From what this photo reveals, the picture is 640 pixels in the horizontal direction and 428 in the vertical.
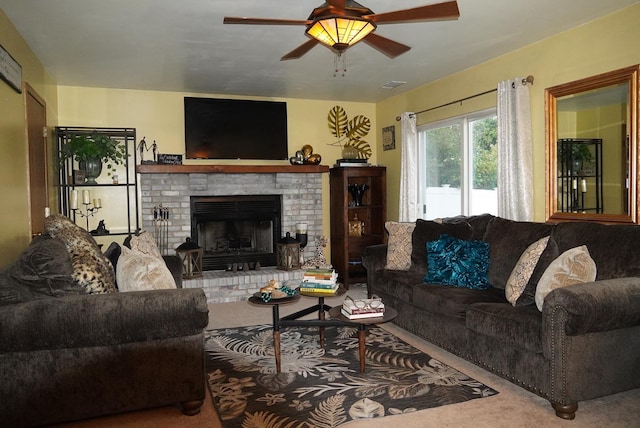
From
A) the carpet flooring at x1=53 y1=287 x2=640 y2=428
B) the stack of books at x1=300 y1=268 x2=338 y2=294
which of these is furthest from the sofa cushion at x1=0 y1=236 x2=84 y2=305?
the stack of books at x1=300 y1=268 x2=338 y2=294

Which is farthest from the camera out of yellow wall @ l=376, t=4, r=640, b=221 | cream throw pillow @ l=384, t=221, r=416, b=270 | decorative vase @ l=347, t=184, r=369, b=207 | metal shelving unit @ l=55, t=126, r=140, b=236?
decorative vase @ l=347, t=184, r=369, b=207

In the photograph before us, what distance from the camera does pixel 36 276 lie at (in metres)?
2.48

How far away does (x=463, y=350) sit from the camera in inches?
134

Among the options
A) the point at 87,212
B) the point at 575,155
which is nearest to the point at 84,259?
the point at 87,212

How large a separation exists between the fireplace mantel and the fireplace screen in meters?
0.43

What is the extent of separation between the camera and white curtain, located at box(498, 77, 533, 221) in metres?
4.30

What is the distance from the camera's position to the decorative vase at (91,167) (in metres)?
5.25

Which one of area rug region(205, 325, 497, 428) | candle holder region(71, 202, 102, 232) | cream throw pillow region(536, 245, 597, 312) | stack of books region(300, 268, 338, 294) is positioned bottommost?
area rug region(205, 325, 497, 428)

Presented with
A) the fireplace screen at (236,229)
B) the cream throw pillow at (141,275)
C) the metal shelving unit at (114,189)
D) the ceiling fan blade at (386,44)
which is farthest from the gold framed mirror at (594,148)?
the metal shelving unit at (114,189)

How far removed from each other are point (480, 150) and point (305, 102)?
8.51 ft

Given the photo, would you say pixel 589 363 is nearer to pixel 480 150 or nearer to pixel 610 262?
pixel 610 262

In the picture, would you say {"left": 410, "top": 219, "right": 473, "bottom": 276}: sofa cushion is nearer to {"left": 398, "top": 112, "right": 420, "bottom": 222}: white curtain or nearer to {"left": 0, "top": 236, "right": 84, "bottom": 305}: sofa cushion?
{"left": 398, "top": 112, "right": 420, "bottom": 222}: white curtain

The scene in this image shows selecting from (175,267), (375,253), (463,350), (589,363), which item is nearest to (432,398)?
(463,350)

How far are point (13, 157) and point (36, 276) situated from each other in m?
1.59
